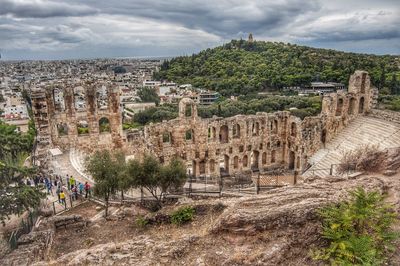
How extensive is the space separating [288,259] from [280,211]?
1.90 meters

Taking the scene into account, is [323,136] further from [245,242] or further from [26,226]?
[26,226]

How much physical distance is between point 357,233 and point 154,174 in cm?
1208

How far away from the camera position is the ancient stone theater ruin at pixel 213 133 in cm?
2998

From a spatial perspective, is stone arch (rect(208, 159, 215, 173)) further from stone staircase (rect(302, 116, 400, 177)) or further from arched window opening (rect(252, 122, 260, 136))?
stone staircase (rect(302, 116, 400, 177))

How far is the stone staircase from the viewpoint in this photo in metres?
30.8

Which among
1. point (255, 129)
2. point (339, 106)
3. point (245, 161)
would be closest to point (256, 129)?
point (255, 129)

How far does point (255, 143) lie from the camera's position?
37406 millimetres

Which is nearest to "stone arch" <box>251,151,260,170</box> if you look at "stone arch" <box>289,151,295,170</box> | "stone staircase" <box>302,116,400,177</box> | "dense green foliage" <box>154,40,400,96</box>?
"stone arch" <box>289,151,295,170</box>

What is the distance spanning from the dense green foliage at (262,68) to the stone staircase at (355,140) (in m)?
44.8

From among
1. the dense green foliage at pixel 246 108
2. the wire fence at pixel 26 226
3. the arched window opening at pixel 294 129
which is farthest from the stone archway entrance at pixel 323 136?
the wire fence at pixel 26 226

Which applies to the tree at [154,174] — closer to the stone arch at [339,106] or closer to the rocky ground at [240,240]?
the rocky ground at [240,240]

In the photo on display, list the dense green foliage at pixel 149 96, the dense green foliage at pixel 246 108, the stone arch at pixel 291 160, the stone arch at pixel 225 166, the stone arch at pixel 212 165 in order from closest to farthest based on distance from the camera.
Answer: the stone arch at pixel 212 165, the stone arch at pixel 225 166, the stone arch at pixel 291 160, the dense green foliage at pixel 246 108, the dense green foliage at pixel 149 96

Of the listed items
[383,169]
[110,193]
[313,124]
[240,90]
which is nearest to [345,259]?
[383,169]

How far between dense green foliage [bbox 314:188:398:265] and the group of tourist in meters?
15.6
